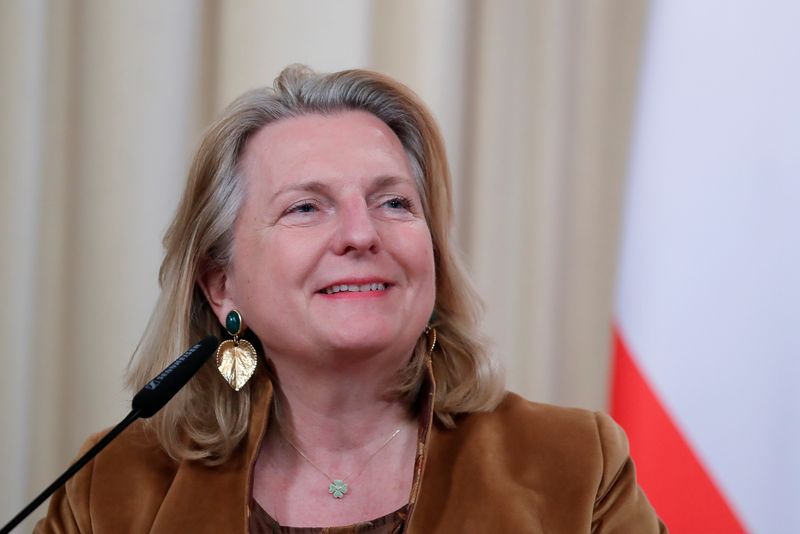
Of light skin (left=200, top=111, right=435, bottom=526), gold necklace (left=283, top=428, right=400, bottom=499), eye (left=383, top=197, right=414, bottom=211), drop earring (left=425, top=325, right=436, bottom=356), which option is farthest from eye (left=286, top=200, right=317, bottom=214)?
gold necklace (left=283, top=428, right=400, bottom=499)

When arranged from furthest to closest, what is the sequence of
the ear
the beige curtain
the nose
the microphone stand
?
the beige curtain
the ear
the nose
the microphone stand

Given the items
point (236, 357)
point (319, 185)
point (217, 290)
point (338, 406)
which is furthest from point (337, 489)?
point (319, 185)

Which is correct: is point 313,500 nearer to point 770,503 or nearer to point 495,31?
point 770,503

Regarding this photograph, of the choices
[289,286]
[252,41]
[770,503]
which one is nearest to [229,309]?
[289,286]

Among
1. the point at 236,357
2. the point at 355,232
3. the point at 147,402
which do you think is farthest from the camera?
the point at 236,357

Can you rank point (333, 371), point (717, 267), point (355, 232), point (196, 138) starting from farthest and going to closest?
point (196, 138), point (717, 267), point (333, 371), point (355, 232)

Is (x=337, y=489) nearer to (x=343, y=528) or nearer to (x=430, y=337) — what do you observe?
(x=343, y=528)

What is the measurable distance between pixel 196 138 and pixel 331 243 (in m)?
0.91

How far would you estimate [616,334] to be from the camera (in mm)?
2441

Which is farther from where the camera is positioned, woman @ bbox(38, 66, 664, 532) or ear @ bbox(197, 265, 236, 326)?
ear @ bbox(197, 265, 236, 326)

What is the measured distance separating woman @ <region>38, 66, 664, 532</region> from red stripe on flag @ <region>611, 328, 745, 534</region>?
0.44 metres

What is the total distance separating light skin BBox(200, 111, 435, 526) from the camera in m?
1.83

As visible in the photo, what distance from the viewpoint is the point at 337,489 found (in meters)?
1.94

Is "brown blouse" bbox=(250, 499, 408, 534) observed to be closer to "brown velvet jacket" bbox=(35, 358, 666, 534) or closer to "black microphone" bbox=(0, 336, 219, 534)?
"brown velvet jacket" bbox=(35, 358, 666, 534)
